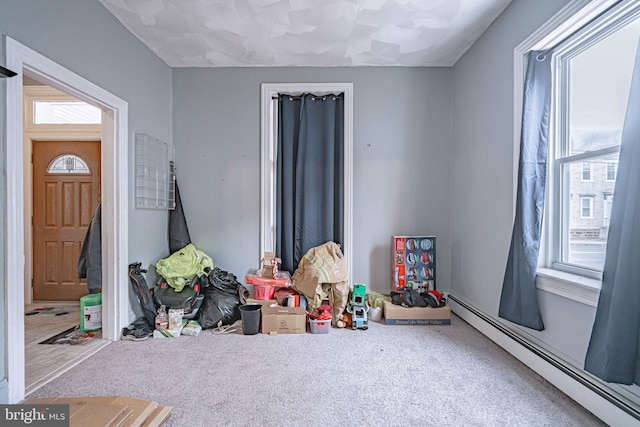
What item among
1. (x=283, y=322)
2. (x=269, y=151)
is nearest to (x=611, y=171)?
(x=283, y=322)

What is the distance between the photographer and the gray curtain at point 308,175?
346 cm

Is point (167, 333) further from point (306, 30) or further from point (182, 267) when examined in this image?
point (306, 30)

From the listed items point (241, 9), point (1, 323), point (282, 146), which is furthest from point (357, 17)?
point (1, 323)

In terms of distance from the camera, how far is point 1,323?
166cm

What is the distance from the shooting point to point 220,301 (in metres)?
2.97

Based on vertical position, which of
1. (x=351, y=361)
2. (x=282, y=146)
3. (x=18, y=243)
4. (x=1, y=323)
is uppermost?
(x=282, y=146)

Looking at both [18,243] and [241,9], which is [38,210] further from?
[241,9]

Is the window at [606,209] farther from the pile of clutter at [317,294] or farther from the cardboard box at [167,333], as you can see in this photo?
the cardboard box at [167,333]

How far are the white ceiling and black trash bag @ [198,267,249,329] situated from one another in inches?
89.7

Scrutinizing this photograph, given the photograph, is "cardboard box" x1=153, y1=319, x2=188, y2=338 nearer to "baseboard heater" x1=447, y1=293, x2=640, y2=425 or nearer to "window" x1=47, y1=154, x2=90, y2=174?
"window" x1=47, y1=154, x2=90, y2=174

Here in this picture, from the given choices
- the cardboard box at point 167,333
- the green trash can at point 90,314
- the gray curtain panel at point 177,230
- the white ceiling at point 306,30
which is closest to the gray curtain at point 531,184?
the white ceiling at point 306,30

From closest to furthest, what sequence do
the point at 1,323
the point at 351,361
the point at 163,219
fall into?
the point at 1,323 < the point at 351,361 < the point at 163,219

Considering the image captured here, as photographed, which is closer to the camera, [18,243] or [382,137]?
[18,243]

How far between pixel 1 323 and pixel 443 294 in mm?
3632
